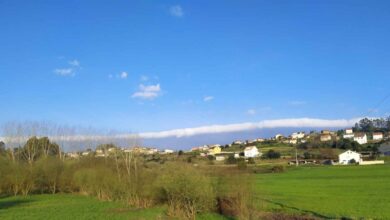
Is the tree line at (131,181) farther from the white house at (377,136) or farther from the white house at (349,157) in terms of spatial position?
the white house at (377,136)

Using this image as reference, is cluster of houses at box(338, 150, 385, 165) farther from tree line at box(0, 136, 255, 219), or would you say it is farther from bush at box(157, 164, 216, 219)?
bush at box(157, 164, 216, 219)

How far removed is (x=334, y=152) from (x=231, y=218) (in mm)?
109495

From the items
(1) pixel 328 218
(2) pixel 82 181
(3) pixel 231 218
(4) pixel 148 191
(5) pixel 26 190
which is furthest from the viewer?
(5) pixel 26 190

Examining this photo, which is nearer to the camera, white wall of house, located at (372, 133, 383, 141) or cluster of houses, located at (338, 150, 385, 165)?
cluster of houses, located at (338, 150, 385, 165)

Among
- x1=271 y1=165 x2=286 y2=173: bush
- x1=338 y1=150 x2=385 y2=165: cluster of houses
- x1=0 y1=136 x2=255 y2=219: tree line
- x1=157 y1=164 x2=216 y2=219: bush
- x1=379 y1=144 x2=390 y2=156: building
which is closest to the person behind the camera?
x1=0 y1=136 x2=255 y2=219: tree line

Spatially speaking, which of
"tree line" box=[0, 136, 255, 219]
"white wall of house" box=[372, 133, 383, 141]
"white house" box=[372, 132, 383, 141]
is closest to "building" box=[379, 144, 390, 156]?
"white wall of house" box=[372, 133, 383, 141]

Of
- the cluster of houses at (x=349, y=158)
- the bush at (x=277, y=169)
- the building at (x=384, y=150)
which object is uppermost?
the building at (x=384, y=150)

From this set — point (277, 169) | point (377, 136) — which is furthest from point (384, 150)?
point (377, 136)

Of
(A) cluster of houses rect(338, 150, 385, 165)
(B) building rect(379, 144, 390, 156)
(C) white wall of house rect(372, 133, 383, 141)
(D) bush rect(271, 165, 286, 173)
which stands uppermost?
(C) white wall of house rect(372, 133, 383, 141)

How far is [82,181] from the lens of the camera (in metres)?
54.8

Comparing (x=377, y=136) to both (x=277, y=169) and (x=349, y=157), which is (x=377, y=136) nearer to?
(x=349, y=157)

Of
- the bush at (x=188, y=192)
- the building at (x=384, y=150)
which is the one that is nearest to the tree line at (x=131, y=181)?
the bush at (x=188, y=192)

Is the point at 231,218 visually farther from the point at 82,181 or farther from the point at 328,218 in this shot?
the point at 82,181

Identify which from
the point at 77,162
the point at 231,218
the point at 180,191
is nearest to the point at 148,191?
the point at 180,191
